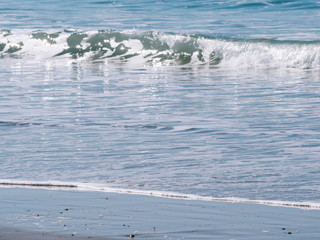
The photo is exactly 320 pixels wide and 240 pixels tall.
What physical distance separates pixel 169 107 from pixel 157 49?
8569 millimetres

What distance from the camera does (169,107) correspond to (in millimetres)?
9094

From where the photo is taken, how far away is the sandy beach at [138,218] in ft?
13.3

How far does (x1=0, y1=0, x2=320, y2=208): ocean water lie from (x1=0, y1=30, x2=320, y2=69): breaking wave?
3cm

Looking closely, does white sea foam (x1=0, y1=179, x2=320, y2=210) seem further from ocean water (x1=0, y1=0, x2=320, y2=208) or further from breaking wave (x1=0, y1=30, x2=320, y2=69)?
breaking wave (x1=0, y1=30, x2=320, y2=69)

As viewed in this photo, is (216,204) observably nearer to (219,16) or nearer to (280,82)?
(280,82)

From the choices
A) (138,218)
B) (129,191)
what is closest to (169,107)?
(129,191)

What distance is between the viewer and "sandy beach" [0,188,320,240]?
13.3 ft

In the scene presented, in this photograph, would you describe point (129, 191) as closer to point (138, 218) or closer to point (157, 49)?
point (138, 218)

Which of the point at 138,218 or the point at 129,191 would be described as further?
the point at 129,191

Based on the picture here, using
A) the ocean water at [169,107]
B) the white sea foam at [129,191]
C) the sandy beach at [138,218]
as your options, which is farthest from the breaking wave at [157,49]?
the sandy beach at [138,218]

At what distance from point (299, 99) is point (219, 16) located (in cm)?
1347

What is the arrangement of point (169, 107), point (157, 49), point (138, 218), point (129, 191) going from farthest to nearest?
point (157, 49), point (169, 107), point (129, 191), point (138, 218)

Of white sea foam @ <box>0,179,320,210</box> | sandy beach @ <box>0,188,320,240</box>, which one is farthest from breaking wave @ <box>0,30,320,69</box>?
sandy beach @ <box>0,188,320,240</box>

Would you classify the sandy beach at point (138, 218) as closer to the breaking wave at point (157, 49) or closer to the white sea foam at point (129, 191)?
the white sea foam at point (129, 191)
